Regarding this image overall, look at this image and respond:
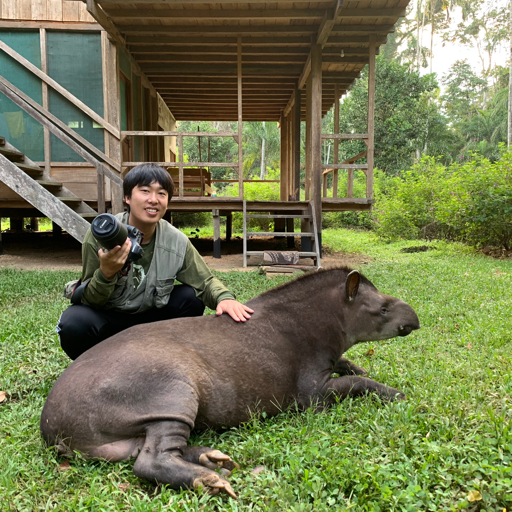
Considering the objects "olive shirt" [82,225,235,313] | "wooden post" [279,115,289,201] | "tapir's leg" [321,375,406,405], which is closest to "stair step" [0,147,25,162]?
"olive shirt" [82,225,235,313]

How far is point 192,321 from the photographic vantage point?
3.28 meters

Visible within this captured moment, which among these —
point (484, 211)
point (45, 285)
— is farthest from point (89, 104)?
point (484, 211)

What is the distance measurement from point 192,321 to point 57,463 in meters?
1.12

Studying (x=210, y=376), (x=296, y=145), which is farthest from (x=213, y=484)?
(x=296, y=145)

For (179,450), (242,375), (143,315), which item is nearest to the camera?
(179,450)

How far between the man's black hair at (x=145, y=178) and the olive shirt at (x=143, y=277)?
0.41 meters

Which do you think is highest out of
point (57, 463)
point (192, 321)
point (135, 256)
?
point (135, 256)

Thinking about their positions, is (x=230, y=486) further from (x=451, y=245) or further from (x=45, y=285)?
(x=451, y=245)

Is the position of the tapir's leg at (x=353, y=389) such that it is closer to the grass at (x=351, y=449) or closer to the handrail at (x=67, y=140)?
the grass at (x=351, y=449)

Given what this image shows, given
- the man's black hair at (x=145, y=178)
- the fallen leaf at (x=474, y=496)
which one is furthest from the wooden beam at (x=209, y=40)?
the fallen leaf at (x=474, y=496)

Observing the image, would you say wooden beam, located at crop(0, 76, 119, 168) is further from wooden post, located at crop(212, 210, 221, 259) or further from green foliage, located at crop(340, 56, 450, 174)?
green foliage, located at crop(340, 56, 450, 174)

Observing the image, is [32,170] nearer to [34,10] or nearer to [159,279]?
[34,10]

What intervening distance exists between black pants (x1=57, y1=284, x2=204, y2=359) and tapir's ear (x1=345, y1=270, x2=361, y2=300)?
1140 millimetres

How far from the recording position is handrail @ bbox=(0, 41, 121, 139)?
1067 centimetres
